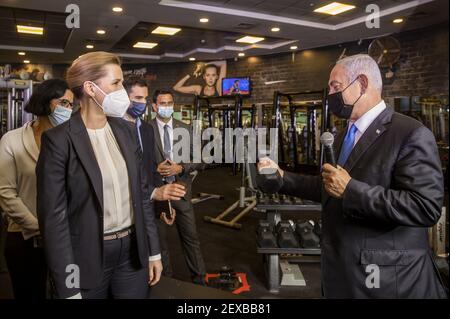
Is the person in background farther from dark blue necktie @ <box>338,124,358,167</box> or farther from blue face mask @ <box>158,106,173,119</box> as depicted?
dark blue necktie @ <box>338,124,358,167</box>

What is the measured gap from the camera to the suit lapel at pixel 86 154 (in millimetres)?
1296

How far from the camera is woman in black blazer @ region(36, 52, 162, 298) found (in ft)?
4.17

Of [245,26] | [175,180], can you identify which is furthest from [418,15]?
A: [175,180]

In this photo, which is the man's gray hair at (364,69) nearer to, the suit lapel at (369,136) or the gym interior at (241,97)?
the gym interior at (241,97)

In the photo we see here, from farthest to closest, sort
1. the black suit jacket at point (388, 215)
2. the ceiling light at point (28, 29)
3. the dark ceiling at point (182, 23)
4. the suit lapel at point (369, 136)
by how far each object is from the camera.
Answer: the ceiling light at point (28, 29), the dark ceiling at point (182, 23), the suit lapel at point (369, 136), the black suit jacket at point (388, 215)

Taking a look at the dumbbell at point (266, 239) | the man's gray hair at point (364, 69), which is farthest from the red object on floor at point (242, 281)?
the man's gray hair at point (364, 69)

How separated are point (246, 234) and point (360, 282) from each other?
3.29m

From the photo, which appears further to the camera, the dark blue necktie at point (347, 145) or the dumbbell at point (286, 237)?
the dumbbell at point (286, 237)

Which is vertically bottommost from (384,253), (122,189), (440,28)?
(384,253)

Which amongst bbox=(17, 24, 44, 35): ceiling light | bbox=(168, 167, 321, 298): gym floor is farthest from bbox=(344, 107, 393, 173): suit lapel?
bbox=(17, 24, 44, 35): ceiling light

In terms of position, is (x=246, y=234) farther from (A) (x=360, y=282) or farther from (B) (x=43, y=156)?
(B) (x=43, y=156)

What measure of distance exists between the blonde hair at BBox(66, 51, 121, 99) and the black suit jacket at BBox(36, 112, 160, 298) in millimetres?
162
